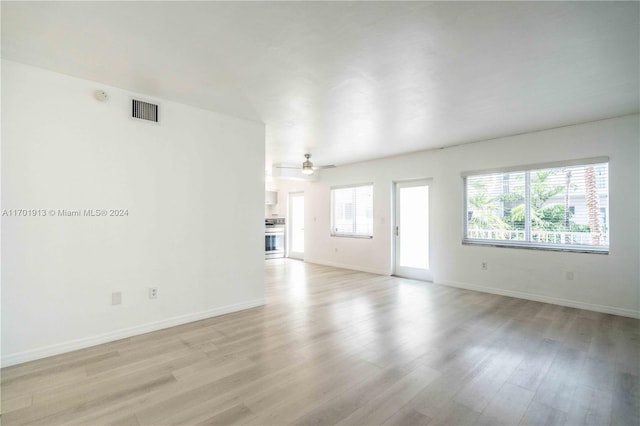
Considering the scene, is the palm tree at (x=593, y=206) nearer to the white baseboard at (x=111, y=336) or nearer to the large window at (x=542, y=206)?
the large window at (x=542, y=206)

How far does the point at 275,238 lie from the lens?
9383 millimetres

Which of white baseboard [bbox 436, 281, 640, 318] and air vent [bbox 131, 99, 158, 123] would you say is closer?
air vent [bbox 131, 99, 158, 123]

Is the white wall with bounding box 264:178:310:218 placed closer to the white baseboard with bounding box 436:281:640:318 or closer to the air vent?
the white baseboard with bounding box 436:281:640:318

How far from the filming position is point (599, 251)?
427 centimetres

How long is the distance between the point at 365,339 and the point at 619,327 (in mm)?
3119

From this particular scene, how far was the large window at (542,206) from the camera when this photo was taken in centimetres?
431

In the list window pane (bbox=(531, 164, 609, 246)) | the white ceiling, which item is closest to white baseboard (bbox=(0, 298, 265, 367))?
the white ceiling

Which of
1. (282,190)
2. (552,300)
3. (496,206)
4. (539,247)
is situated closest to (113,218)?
(496,206)

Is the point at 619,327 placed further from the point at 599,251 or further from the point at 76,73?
the point at 76,73

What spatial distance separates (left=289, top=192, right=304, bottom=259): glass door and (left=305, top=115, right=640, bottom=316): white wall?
222cm

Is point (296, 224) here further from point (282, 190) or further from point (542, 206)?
point (542, 206)

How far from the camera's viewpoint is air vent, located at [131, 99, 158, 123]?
11.0 feet

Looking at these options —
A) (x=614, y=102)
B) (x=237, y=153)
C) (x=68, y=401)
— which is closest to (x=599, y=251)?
(x=614, y=102)

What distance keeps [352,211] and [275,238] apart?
286 centimetres
